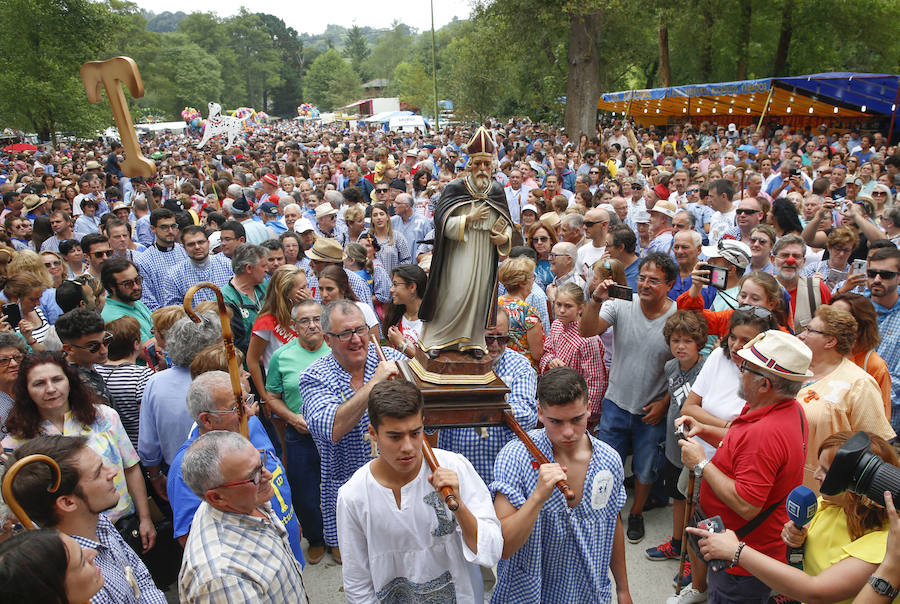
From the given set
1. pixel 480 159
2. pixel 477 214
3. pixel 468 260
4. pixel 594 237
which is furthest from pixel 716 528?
pixel 594 237

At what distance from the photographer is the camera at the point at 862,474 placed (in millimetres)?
2316

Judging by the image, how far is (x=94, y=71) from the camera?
144 inches

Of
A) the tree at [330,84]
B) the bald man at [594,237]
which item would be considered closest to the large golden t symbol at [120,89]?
the bald man at [594,237]

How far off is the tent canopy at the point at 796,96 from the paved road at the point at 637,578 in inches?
672

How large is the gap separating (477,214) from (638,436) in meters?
2.66

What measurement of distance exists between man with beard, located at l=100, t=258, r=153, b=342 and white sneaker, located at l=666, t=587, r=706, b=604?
15.6 ft

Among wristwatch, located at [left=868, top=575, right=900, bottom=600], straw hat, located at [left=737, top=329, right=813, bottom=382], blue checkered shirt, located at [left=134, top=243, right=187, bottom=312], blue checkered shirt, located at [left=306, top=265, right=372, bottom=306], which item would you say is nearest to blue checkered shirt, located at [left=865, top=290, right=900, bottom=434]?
straw hat, located at [left=737, top=329, right=813, bottom=382]

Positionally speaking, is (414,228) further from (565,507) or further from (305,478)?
(565,507)

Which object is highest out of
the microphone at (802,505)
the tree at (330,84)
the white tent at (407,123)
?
the tree at (330,84)

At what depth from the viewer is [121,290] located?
5574 mm

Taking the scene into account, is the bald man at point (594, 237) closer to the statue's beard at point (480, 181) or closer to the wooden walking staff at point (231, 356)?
the statue's beard at point (480, 181)

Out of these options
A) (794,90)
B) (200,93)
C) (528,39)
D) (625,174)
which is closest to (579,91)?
(528,39)

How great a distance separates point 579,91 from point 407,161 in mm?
8386

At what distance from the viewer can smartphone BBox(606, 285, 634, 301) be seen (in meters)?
4.30
